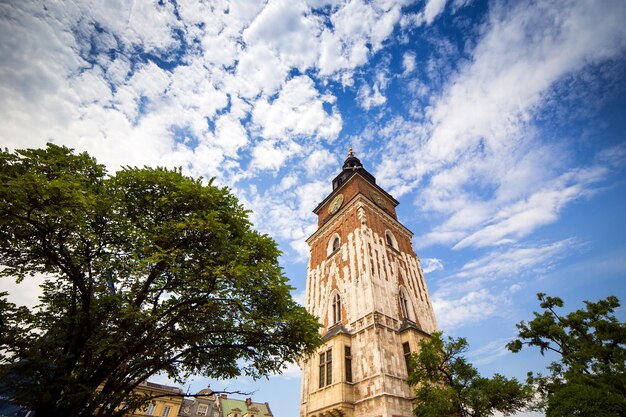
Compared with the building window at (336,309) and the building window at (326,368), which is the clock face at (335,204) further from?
the building window at (326,368)

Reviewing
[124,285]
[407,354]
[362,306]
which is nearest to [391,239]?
[362,306]

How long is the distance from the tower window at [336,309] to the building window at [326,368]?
2927 millimetres

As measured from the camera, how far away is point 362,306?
21.4m

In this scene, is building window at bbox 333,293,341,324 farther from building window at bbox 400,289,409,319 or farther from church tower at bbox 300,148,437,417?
building window at bbox 400,289,409,319

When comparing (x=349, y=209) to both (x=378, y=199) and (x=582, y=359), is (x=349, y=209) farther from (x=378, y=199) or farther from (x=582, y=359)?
(x=582, y=359)

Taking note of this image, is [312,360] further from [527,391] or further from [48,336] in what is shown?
[48,336]

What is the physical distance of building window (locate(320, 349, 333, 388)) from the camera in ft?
66.0

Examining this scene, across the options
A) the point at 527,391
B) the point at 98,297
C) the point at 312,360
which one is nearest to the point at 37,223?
the point at 98,297

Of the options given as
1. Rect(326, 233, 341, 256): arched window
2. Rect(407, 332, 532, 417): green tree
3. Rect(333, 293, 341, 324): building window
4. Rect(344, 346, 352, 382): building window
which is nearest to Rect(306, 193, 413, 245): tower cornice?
Rect(326, 233, 341, 256): arched window

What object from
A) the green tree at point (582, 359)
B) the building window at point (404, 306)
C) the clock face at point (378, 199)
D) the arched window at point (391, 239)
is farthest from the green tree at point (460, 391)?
the clock face at point (378, 199)

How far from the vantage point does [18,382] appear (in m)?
→ 9.06

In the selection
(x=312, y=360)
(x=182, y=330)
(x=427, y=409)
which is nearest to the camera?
(x=182, y=330)

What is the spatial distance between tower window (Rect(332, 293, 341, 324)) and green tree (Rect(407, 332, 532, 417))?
350 inches

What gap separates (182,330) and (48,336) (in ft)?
14.2
